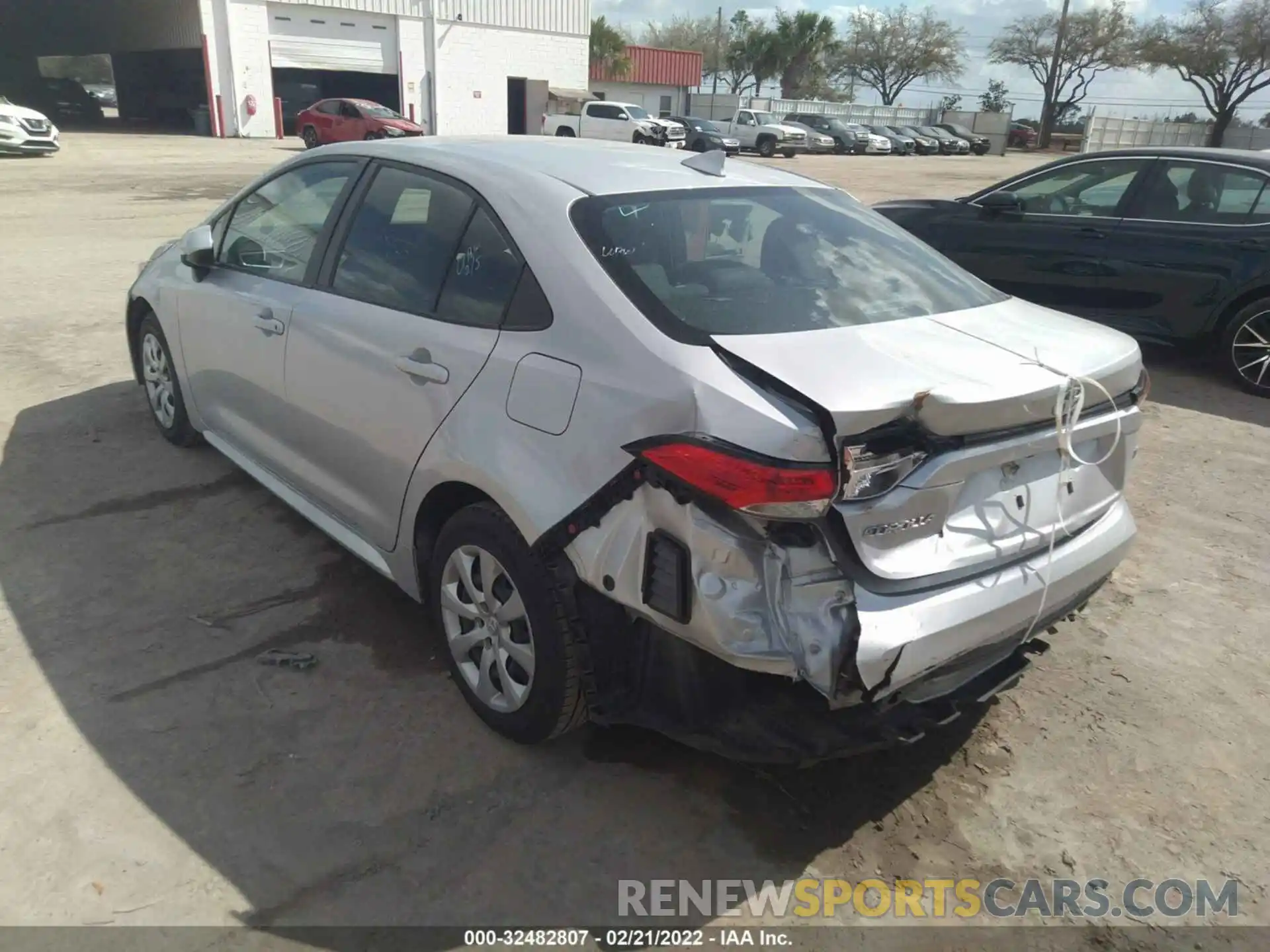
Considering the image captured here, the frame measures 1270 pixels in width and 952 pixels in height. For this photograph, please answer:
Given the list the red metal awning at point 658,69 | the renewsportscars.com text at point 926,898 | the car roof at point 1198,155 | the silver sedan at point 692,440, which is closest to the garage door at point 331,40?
the red metal awning at point 658,69

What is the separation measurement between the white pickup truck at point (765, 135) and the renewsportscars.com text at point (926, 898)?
3614 cm

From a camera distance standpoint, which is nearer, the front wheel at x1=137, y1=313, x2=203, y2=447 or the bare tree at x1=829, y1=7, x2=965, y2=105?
the front wheel at x1=137, y1=313, x2=203, y2=447

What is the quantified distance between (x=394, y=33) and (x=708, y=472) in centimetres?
3949

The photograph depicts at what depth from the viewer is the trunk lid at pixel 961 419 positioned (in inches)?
86.1

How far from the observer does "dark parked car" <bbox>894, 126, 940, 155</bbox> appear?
44250mm

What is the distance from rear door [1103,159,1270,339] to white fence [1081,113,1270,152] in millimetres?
42948

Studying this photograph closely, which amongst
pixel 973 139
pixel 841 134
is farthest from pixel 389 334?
pixel 973 139

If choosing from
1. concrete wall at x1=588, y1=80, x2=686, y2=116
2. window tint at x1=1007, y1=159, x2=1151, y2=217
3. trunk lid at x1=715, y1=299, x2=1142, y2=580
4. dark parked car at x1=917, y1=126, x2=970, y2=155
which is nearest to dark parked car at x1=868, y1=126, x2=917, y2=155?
dark parked car at x1=917, y1=126, x2=970, y2=155

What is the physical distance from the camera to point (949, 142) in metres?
45.9

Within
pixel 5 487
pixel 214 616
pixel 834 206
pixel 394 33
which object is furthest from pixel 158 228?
pixel 394 33

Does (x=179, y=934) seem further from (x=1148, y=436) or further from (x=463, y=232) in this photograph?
(x=1148, y=436)

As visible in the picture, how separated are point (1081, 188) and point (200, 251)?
638 cm

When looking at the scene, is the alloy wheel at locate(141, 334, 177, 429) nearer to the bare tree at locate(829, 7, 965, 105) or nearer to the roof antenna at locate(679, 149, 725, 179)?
the roof antenna at locate(679, 149, 725, 179)

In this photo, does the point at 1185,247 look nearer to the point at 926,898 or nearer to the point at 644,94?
the point at 926,898
